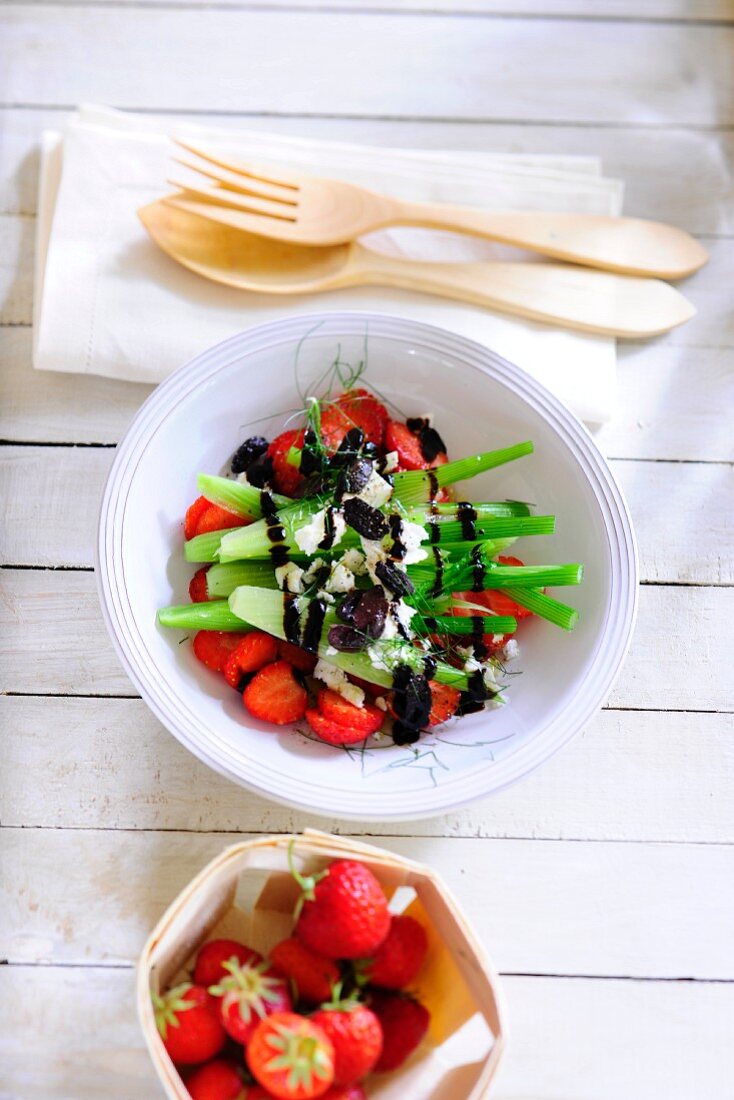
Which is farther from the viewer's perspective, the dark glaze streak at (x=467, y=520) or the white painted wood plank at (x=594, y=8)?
the white painted wood plank at (x=594, y=8)

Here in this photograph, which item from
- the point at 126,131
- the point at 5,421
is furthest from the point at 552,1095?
the point at 126,131

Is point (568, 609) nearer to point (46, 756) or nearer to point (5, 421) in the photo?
point (46, 756)

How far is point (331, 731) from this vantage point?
945 millimetres

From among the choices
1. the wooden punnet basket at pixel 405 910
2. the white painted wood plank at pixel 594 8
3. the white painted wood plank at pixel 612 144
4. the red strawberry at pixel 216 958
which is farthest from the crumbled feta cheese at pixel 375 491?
the white painted wood plank at pixel 594 8

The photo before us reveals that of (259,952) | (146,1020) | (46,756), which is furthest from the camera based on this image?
(46,756)

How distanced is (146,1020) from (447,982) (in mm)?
266

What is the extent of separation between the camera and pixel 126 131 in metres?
1.28

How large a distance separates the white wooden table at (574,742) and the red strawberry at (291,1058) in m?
0.27

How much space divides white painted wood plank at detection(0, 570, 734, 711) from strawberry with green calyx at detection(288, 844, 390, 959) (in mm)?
343

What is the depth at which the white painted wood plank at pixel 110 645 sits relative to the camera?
111 cm

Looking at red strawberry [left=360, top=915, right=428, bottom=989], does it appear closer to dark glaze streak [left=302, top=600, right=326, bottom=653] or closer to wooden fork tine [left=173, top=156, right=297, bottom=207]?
dark glaze streak [left=302, top=600, right=326, bottom=653]

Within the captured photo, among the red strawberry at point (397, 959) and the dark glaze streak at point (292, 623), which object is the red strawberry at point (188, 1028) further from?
the dark glaze streak at point (292, 623)

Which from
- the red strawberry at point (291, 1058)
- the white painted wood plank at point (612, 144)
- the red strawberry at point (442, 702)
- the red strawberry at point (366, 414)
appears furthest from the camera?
the white painted wood plank at point (612, 144)

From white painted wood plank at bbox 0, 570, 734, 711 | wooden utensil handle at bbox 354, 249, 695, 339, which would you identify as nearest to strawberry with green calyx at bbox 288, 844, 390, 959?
white painted wood plank at bbox 0, 570, 734, 711
